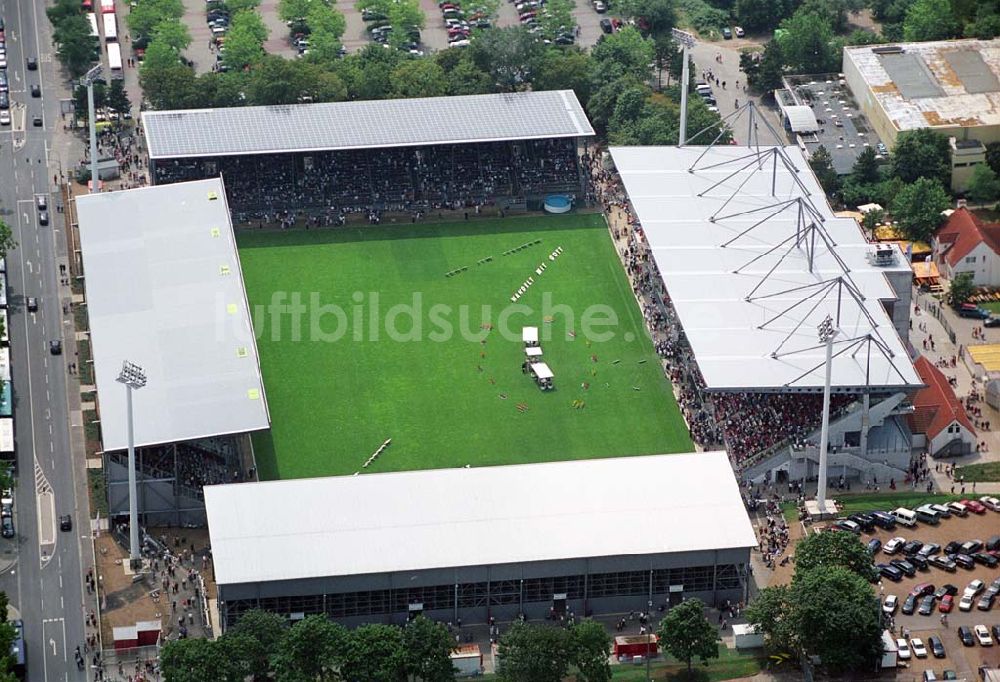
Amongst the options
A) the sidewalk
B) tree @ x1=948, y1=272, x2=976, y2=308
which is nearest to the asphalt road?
the sidewalk

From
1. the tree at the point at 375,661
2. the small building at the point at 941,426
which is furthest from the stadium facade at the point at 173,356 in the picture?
the small building at the point at 941,426

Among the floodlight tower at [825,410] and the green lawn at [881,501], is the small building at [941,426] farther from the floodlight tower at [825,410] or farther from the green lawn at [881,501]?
the floodlight tower at [825,410]

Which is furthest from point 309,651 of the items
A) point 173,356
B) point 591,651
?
point 173,356

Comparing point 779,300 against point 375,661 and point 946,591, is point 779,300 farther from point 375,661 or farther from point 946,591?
point 375,661

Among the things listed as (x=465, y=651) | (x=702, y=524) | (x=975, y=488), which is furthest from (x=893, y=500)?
(x=465, y=651)

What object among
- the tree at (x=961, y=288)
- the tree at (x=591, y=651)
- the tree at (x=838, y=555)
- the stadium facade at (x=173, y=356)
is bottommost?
the tree at (x=591, y=651)

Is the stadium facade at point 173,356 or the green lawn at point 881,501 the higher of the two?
the stadium facade at point 173,356

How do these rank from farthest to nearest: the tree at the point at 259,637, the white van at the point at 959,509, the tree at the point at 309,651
A: the white van at the point at 959,509, the tree at the point at 259,637, the tree at the point at 309,651
